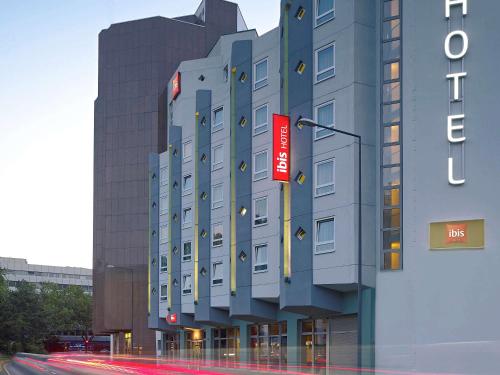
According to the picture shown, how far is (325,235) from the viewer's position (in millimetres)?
37594

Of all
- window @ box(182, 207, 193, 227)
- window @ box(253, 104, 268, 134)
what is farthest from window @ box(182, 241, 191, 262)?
window @ box(253, 104, 268, 134)

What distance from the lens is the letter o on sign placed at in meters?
33.2

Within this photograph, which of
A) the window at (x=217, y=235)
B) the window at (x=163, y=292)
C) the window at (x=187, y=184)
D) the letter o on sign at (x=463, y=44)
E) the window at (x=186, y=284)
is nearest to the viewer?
the letter o on sign at (x=463, y=44)

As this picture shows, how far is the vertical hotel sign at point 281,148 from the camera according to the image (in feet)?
130

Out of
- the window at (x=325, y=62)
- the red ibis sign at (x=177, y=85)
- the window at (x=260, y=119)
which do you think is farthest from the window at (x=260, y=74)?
the red ibis sign at (x=177, y=85)

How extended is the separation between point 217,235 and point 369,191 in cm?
1739

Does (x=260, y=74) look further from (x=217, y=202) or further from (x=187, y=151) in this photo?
(x=187, y=151)

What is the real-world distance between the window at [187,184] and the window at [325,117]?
19.9 m

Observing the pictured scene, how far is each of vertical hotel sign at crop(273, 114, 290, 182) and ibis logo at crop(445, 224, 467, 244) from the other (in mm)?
9581

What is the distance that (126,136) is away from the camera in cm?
8262

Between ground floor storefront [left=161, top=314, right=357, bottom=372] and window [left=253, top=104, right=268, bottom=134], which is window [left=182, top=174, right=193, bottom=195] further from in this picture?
window [left=253, top=104, right=268, bottom=134]

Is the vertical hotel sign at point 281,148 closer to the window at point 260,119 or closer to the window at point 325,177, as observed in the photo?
the window at point 325,177

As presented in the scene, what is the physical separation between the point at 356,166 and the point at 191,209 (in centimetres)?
2264

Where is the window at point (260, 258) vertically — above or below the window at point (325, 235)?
below
